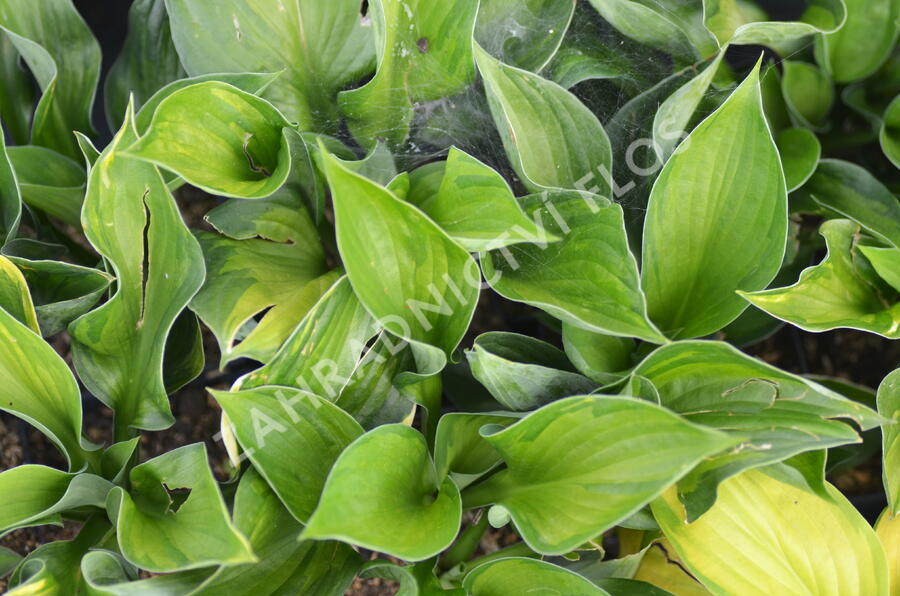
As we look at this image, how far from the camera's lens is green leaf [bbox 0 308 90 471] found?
566 millimetres

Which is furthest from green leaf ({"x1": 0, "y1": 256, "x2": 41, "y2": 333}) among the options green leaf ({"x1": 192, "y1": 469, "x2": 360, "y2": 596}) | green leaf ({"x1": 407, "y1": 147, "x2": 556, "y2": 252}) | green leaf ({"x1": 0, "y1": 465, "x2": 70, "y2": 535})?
green leaf ({"x1": 407, "y1": 147, "x2": 556, "y2": 252})

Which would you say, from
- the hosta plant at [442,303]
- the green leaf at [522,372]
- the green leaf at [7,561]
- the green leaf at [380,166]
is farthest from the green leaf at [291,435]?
the green leaf at [7,561]

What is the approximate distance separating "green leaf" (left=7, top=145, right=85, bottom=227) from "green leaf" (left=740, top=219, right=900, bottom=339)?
61 cm

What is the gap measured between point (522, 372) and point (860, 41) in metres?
0.52

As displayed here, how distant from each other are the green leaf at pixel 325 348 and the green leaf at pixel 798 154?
423mm

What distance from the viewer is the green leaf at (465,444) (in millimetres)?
588

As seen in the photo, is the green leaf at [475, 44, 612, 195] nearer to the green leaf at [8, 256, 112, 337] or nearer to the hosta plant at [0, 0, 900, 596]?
the hosta plant at [0, 0, 900, 596]

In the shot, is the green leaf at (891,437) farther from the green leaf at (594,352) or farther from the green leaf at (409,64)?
the green leaf at (409,64)

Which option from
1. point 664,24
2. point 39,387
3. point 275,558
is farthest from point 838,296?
point 39,387

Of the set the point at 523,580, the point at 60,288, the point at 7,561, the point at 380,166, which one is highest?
the point at 380,166

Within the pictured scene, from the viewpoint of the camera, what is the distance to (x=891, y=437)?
626 millimetres

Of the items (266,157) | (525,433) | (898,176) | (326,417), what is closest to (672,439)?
(525,433)

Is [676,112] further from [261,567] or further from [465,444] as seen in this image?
[261,567]

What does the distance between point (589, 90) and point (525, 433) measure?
16.6 inches
